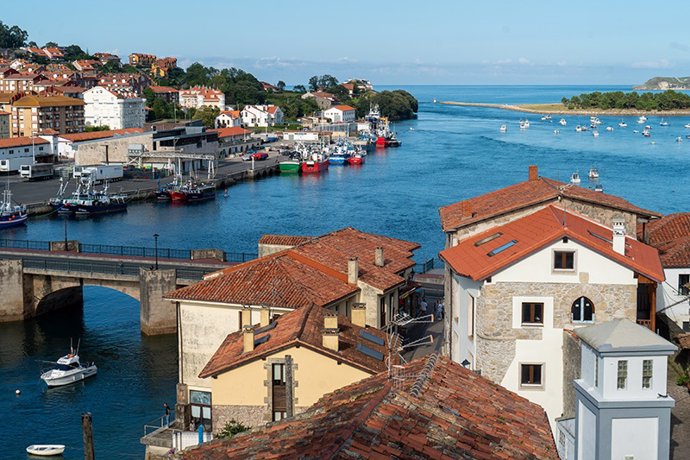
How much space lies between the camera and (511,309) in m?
21.3

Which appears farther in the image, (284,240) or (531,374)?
(284,240)

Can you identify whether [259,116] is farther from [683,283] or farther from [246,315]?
[246,315]

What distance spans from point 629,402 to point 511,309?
5.87 meters

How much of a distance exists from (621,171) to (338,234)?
7527 centimetres

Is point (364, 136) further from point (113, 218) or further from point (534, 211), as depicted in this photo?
point (534, 211)

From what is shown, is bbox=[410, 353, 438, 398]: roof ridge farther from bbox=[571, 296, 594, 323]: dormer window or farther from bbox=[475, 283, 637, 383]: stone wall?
bbox=[571, 296, 594, 323]: dormer window

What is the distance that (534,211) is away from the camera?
78.4ft

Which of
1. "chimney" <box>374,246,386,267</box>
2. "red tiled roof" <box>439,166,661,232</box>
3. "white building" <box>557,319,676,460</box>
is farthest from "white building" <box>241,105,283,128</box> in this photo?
"white building" <box>557,319,676,460</box>

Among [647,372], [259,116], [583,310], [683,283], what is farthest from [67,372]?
[259,116]

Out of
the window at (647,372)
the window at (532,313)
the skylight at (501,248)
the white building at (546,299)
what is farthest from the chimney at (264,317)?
the window at (647,372)

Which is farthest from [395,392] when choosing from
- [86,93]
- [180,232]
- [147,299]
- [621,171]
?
[86,93]

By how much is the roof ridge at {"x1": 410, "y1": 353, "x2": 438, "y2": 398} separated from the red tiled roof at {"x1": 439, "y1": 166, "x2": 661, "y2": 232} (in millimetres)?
10338

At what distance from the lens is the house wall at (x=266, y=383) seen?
753 inches

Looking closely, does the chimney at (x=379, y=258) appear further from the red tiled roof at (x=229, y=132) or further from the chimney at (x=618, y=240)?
the red tiled roof at (x=229, y=132)
